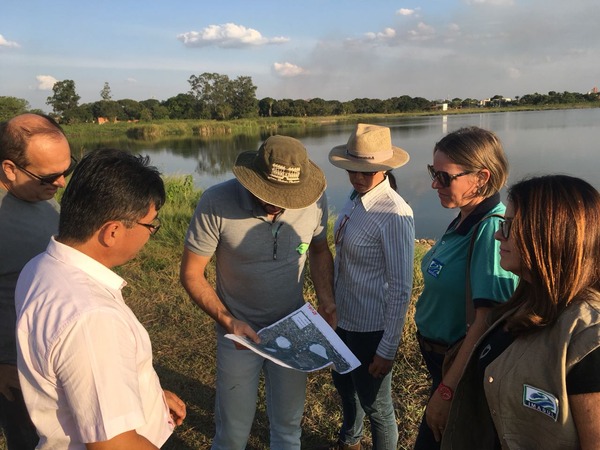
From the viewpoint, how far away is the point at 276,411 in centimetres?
202

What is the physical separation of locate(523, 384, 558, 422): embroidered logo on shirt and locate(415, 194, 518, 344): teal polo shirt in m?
0.40

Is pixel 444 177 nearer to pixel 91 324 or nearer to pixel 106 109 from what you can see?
pixel 91 324

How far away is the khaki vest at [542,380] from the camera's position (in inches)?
39.8

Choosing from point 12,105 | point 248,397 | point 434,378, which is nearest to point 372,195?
point 434,378

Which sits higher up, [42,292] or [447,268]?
[42,292]

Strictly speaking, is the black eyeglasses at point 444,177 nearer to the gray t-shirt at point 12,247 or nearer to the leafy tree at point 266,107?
the gray t-shirt at point 12,247

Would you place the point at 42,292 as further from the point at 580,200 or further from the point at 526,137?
the point at 526,137

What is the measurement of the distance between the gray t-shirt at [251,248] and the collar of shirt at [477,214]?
69 centimetres

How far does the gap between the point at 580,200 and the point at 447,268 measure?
63 cm

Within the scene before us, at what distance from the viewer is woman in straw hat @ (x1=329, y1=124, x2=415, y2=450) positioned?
1936 millimetres

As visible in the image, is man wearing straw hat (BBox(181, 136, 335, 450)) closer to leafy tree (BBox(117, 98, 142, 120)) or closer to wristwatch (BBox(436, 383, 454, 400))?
wristwatch (BBox(436, 383, 454, 400))

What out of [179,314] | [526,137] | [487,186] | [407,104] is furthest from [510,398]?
[407,104]

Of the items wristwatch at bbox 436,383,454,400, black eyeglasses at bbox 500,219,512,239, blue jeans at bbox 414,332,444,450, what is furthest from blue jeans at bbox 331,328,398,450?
black eyeglasses at bbox 500,219,512,239

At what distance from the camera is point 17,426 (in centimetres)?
189
